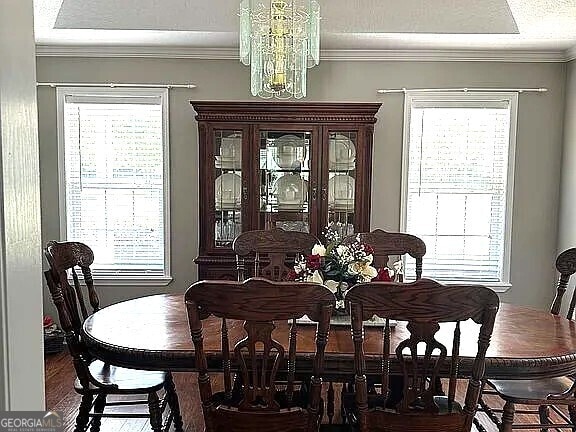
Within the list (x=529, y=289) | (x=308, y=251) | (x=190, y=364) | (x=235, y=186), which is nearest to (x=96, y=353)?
(x=190, y=364)

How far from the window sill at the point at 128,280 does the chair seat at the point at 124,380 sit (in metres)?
1.83

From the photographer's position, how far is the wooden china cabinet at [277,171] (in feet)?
13.6

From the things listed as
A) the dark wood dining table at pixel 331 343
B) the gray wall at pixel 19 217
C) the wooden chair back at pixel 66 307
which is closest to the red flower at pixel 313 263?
the dark wood dining table at pixel 331 343

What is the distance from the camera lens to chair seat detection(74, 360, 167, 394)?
8.38 feet

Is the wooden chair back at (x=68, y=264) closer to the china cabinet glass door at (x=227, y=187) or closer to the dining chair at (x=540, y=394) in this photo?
the china cabinet glass door at (x=227, y=187)

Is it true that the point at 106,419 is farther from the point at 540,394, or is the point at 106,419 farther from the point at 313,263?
the point at 540,394

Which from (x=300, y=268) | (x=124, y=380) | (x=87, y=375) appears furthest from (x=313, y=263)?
(x=87, y=375)

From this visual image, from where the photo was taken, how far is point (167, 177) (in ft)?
15.1

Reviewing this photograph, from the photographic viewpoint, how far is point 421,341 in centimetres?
194

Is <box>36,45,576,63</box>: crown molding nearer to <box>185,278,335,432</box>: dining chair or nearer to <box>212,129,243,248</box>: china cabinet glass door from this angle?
<box>212,129,243,248</box>: china cabinet glass door

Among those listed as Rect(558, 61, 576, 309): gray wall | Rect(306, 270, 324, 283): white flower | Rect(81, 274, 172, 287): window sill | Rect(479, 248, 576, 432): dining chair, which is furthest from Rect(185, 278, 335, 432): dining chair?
Rect(558, 61, 576, 309): gray wall

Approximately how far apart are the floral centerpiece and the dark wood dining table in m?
0.20

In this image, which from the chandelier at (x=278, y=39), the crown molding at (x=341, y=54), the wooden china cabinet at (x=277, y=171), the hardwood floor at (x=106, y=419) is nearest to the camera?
the chandelier at (x=278, y=39)

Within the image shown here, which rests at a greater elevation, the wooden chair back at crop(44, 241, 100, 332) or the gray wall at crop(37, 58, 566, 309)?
the gray wall at crop(37, 58, 566, 309)
